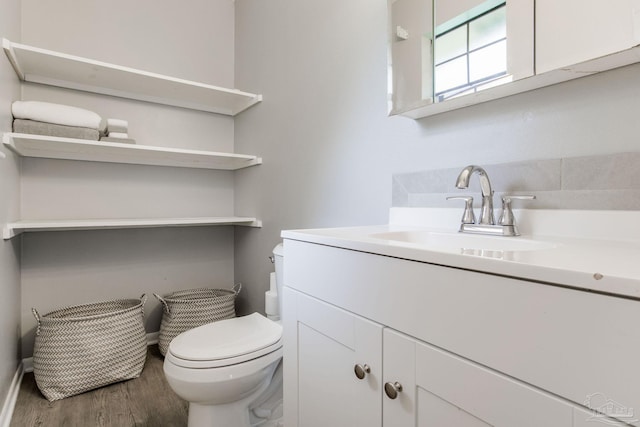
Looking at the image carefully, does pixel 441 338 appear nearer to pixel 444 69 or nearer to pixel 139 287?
pixel 444 69

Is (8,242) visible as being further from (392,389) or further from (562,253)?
(562,253)

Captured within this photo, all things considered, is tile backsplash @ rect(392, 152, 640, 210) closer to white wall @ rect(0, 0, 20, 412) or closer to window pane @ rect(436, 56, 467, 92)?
window pane @ rect(436, 56, 467, 92)

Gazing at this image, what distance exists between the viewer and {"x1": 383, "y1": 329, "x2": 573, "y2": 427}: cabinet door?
0.50 meters

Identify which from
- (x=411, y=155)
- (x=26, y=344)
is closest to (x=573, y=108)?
(x=411, y=155)

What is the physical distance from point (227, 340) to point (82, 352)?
895mm

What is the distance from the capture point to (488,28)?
98 centimetres

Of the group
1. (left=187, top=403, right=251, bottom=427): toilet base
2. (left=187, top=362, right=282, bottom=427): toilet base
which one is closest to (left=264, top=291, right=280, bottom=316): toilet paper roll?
(left=187, top=362, right=282, bottom=427): toilet base

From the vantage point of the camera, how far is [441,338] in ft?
2.06

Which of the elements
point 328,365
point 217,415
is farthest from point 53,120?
point 328,365

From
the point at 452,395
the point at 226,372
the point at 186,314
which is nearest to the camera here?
the point at 452,395

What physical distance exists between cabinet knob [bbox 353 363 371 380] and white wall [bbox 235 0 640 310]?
0.67 m

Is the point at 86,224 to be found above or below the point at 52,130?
below

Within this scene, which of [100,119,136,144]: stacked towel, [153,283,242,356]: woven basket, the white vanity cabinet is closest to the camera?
the white vanity cabinet

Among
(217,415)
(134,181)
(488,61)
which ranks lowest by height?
(217,415)
